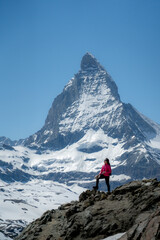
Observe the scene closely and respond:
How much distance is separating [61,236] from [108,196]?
421cm

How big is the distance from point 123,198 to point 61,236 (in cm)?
452

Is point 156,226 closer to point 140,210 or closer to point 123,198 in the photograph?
point 140,210

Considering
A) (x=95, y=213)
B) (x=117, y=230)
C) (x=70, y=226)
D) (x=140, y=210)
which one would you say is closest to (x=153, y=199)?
(x=140, y=210)

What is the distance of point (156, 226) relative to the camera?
1530 centimetres

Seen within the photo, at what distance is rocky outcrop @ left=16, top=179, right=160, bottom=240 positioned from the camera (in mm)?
20703

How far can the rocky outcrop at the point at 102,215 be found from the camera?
20703 millimetres

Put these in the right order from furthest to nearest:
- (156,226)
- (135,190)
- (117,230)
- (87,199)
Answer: (87,199)
(135,190)
(117,230)
(156,226)

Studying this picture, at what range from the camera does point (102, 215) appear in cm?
2247

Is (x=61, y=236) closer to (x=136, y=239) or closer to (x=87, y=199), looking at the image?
(x=87, y=199)

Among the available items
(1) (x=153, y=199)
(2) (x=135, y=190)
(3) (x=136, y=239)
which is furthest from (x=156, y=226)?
(2) (x=135, y=190)

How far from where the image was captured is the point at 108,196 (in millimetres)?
25172

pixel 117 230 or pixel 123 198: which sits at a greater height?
pixel 123 198

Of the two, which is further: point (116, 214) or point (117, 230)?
point (116, 214)

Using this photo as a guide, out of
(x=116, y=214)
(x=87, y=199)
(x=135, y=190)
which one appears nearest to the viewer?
(x=116, y=214)
